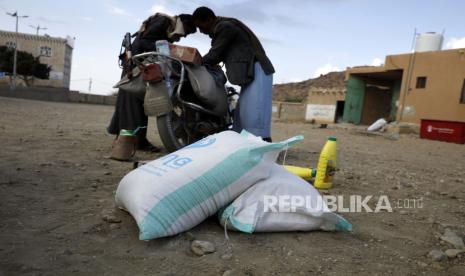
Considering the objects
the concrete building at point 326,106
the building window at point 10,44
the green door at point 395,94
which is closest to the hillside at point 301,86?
the concrete building at point 326,106

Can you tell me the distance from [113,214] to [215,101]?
157 centimetres

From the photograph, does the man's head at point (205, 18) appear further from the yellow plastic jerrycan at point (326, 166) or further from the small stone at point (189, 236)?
the small stone at point (189, 236)

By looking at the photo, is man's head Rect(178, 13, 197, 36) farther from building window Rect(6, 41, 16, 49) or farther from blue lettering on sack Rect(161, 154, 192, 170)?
building window Rect(6, 41, 16, 49)

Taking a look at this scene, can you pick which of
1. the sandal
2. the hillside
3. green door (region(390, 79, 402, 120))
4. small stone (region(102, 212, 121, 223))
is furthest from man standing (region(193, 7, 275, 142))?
the hillside

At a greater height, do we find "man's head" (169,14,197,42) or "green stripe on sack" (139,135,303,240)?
"man's head" (169,14,197,42)

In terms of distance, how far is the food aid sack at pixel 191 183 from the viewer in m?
1.48

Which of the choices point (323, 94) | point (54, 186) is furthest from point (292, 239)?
point (323, 94)

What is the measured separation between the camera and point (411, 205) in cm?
236

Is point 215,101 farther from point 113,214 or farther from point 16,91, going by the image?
point 16,91

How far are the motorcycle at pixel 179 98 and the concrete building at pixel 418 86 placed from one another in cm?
1242

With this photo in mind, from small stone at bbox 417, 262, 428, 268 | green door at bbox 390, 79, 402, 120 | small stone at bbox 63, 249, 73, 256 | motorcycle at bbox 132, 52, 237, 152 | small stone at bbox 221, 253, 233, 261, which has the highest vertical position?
green door at bbox 390, 79, 402, 120

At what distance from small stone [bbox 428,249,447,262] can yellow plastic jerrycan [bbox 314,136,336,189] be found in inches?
39.0

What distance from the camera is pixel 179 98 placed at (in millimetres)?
2986

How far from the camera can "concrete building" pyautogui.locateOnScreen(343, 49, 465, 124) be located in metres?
12.9
